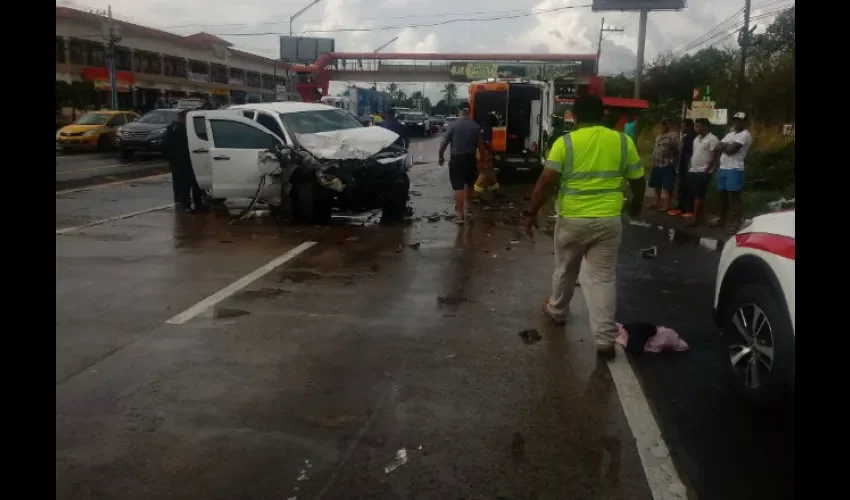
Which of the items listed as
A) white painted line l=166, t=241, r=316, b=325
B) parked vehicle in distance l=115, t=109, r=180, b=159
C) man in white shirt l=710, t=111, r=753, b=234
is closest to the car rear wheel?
white painted line l=166, t=241, r=316, b=325

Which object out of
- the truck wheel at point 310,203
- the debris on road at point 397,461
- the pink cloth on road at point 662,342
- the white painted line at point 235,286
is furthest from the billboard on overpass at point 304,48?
the debris on road at point 397,461

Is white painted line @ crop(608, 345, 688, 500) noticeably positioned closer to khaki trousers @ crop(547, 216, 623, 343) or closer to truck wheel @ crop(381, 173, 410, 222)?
khaki trousers @ crop(547, 216, 623, 343)

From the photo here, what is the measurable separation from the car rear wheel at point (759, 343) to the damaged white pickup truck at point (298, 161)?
747cm

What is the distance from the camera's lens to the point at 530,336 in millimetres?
6207

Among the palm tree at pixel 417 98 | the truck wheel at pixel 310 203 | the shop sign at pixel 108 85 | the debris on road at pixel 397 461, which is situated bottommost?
the debris on road at pixel 397 461

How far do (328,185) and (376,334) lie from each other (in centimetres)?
574

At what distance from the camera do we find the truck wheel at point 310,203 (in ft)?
38.9

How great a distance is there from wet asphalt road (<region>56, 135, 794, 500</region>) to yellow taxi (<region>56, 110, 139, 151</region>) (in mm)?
20376

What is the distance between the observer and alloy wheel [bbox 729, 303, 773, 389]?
15.0ft

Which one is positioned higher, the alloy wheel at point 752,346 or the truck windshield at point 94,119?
the truck windshield at point 94,119

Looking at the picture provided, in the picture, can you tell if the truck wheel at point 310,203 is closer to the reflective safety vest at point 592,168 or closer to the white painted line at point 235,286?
the white painted line at point 235,286

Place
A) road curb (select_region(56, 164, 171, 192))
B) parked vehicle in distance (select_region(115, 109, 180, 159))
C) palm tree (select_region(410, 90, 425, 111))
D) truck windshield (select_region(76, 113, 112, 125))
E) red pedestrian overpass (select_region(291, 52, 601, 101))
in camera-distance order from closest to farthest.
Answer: road curb (select_region(56, 164, 171, 192)) → parked vehicle in distance (select_region(115, 109, 180, 159)) → truck windshield (select_region(76, 113, 112, 125)) → red pedestrian overpass (select_region(291, 52, 601, 101)) → palm tree (select_region(410, 90, 425, 111))

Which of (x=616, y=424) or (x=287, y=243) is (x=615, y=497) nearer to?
(x=616, y=424)
